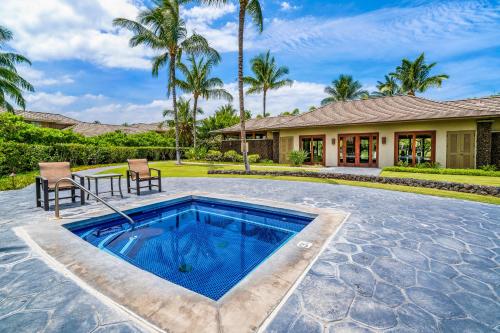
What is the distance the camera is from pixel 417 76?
35.1 meters

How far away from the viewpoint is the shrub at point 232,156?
24.6 meters

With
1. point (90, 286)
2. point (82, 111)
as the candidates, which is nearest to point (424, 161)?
point (90, 286)

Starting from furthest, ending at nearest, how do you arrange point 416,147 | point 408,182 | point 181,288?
point 416,147
point 408,182
point 181,288

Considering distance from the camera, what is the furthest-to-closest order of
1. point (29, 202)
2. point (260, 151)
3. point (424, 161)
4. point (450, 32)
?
1. point (260, 151)
2. point (424, 161)
3. point (450, 32)
4. point (29, 202)

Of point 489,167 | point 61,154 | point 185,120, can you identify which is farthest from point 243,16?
point 185,120

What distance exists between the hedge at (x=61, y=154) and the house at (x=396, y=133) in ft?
43.9

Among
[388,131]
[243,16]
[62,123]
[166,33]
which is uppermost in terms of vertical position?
[166,33]

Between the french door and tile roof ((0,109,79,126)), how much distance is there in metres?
38.0

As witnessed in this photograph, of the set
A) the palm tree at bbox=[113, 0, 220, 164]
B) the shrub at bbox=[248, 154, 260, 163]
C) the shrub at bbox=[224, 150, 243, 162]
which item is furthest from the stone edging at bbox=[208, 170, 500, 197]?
the palm tree at bbox=[113, 0, 220, 164]

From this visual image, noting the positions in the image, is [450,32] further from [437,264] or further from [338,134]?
[437,264]

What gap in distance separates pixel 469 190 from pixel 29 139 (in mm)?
24997

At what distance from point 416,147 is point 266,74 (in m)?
22.3

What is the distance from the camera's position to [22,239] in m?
4.28

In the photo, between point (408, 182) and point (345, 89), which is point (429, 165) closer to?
point (408, 182)
